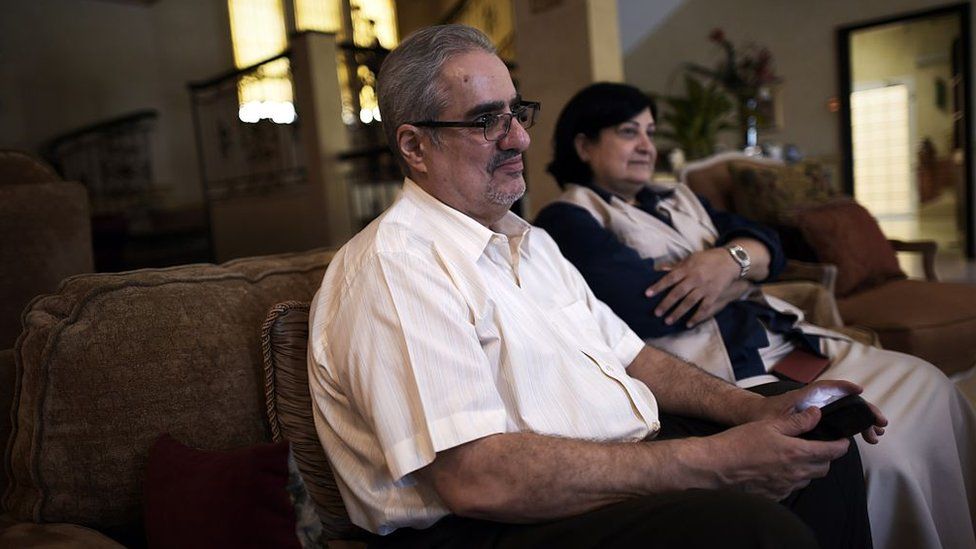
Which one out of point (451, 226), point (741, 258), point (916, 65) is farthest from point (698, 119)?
point (916, 65)

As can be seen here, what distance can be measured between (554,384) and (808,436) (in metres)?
0.42

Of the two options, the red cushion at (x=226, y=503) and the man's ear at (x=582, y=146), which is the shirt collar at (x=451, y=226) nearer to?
the red cushion at (x=226, y=503)

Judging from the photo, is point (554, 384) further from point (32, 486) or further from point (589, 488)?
point (32, 486)

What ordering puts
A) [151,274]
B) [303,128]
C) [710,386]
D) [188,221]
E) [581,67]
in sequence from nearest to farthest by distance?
[151,274]
[710,386]
[581,67]
[303,128]
[188,221]

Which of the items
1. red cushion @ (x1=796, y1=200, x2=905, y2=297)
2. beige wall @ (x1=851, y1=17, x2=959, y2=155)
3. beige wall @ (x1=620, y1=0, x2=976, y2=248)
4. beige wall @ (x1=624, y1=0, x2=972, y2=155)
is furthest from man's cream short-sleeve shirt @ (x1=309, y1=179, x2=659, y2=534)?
beige wall @ (x1=851, y1=17, x2=959, y2=155)

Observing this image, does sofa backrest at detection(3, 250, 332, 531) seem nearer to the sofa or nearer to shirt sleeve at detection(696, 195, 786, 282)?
the sofa

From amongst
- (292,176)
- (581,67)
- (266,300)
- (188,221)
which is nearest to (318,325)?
(266,300)

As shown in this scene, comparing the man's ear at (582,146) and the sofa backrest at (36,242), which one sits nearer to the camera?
the sofa backrest at (36,242)

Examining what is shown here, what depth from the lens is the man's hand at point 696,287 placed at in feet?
5.54

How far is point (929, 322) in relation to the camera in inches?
88.4

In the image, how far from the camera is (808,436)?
3.66 ft

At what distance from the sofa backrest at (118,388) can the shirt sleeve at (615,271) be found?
83 centimetres

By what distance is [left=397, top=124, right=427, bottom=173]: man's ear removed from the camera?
123 cm

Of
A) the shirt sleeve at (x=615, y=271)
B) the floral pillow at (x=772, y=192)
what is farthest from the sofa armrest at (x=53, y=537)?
the floral pillow at (x=772, y=192)
